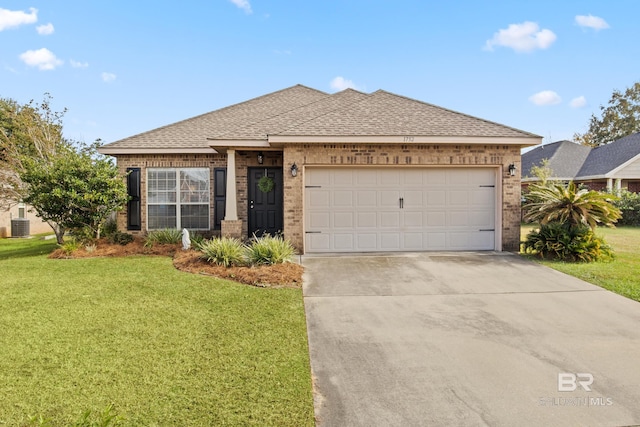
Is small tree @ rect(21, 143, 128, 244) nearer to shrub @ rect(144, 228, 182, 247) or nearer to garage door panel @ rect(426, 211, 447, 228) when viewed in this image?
shrub @ rect(144, 228, 182, 247)

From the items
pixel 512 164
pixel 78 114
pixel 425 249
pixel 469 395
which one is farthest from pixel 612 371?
pixel 78 114

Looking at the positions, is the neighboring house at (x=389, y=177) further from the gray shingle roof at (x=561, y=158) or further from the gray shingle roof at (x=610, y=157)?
the gray shingle roof at (x=610, y=157)

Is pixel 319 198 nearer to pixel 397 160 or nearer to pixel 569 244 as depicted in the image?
pixel 397 160

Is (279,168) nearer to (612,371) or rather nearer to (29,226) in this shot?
(612,371)

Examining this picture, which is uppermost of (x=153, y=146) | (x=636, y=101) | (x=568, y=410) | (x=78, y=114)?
(x=636, y=101)

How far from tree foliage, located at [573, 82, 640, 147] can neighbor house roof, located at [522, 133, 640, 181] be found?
716 inches

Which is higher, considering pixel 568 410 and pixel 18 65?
pixel 18 65

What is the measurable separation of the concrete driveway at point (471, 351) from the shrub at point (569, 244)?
152 cm

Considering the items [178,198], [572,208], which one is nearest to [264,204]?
[178,198]

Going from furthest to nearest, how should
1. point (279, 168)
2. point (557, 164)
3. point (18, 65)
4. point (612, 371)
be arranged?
point (557, 164), point (18, 65), point (279, 168), point (612, 371)

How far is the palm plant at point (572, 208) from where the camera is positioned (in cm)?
835

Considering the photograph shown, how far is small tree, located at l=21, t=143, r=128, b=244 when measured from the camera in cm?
930

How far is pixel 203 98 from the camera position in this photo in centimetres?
1812

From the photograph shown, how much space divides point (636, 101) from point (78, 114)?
49.5 m
